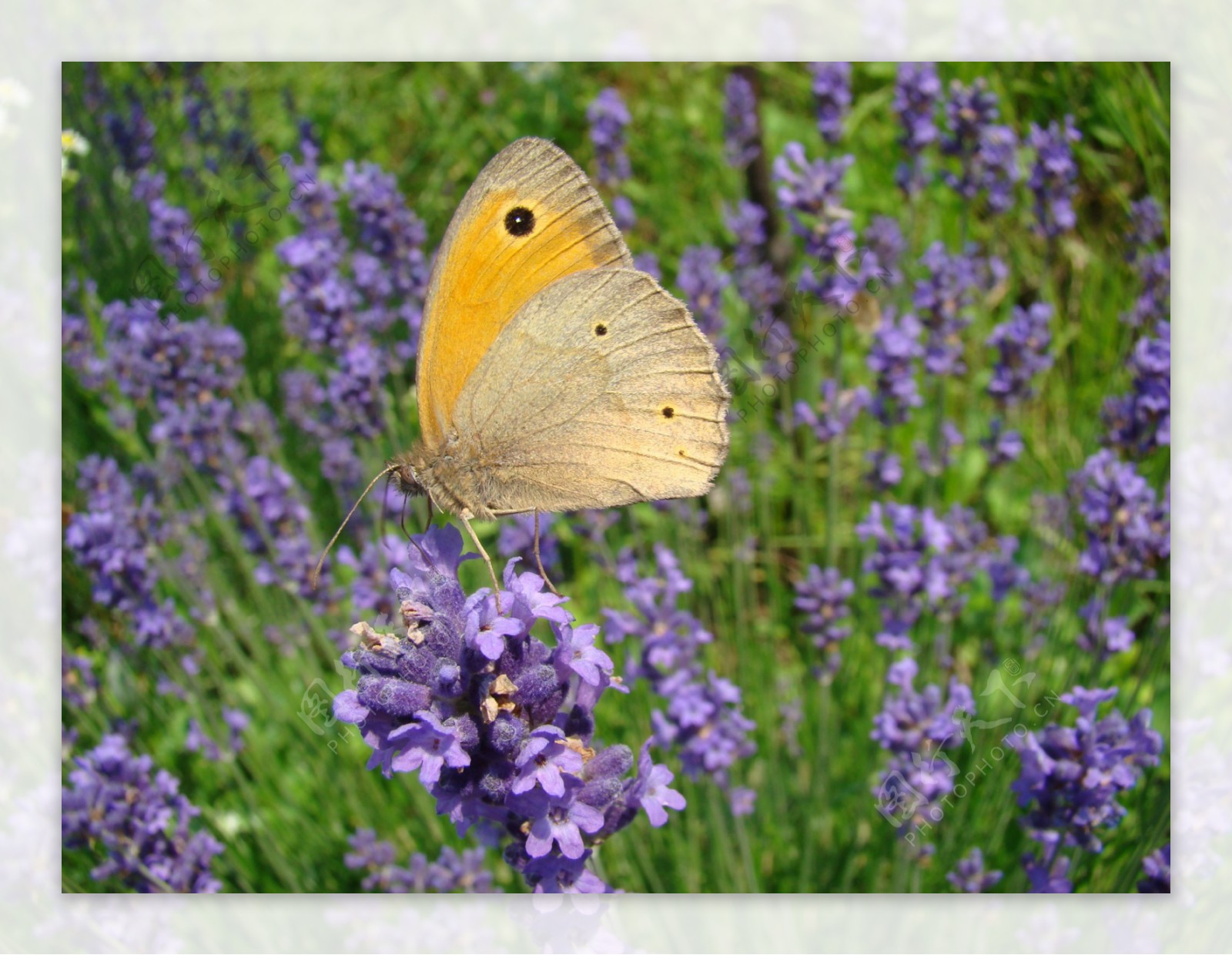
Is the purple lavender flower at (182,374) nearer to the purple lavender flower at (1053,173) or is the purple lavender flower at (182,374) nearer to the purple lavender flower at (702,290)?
the purple lavender flower at (702,290)

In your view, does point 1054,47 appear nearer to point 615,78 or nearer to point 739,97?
point 739,97

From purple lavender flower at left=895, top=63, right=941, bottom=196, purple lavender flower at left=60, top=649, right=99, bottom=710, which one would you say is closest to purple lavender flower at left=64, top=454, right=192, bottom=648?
purple lavender flower at left=60, top=649, right=99, bottom=710

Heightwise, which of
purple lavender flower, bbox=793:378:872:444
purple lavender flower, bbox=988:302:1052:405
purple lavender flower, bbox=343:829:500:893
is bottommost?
purple lavender flower, bbox=343:829:500:893

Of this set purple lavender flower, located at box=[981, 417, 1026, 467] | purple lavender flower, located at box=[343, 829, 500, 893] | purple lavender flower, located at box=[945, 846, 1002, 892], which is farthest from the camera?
purple lavender flower, located at box=[981, 417, 1026, 467]

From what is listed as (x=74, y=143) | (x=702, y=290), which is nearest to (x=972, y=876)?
(x=702, y=290)

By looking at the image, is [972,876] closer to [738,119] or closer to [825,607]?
[825,607]

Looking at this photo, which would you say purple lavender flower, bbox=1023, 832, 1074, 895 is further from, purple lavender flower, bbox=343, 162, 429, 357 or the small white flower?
the small white flower
